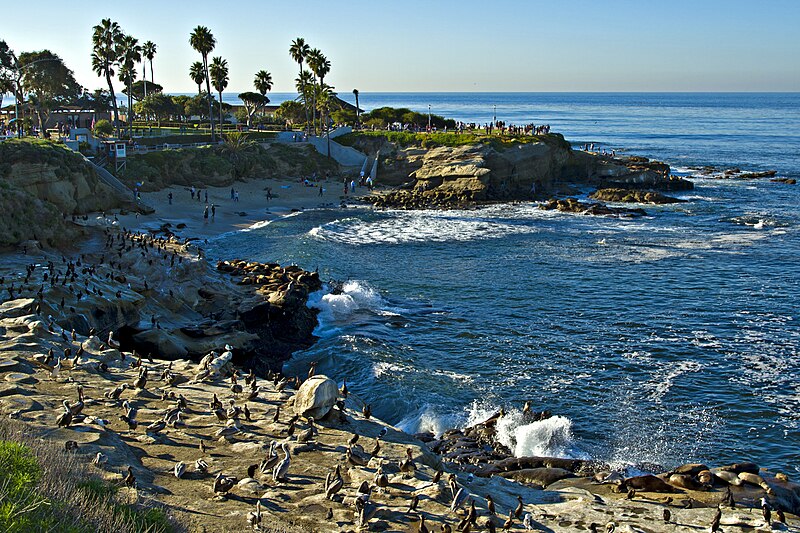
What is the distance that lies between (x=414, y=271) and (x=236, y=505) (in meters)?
32.2

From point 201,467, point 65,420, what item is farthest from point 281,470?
point 65,420

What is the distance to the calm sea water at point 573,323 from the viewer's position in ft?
82.6

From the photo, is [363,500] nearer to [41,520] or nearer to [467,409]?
[41,520]

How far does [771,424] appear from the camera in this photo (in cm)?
2488

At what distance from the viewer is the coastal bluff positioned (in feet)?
246

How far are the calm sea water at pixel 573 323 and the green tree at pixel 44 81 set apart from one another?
33149 millimetres

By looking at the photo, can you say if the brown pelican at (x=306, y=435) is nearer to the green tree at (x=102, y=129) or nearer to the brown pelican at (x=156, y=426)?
the brown pelican at (x=156, y=426)

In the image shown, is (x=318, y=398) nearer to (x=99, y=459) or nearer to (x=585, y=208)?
(x=99, y=459)

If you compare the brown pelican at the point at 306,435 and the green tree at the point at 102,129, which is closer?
the brown pelican at the point at 306,435

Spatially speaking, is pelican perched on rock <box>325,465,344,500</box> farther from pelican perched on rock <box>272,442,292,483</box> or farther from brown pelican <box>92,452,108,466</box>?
brown pelican <box>92,452,108,466</box>

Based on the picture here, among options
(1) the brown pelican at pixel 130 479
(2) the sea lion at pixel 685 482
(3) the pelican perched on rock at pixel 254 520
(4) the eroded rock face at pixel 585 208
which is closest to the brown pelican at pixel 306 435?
(3) the pelican perched on rock at pixel 254 520

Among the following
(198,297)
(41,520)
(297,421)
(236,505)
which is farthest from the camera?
(198,297)

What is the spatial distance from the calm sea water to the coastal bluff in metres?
8.13

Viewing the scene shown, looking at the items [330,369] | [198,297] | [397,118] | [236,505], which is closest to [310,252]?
[198,297]
